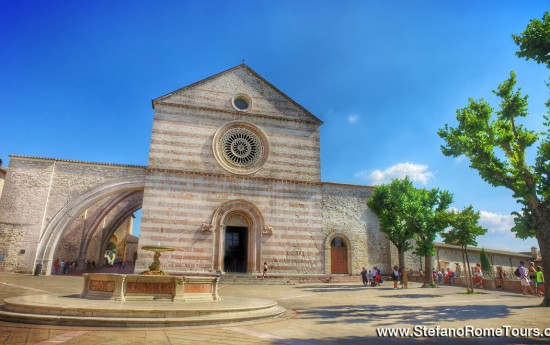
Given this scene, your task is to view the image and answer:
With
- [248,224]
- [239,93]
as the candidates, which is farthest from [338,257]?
[239,93]

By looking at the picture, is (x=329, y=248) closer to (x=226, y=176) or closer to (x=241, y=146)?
(x=226, y=176)

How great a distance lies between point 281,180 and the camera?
75.7 feet

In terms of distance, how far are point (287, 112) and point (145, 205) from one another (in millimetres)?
11595

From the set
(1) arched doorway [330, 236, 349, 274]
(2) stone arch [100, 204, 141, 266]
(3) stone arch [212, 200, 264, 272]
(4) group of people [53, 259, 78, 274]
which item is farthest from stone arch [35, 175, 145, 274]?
(1) arched doorway [330, 236, 349, 274]

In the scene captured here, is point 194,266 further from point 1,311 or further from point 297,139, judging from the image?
point 1,311

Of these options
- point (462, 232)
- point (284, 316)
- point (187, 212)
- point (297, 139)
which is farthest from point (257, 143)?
point (284, 316)

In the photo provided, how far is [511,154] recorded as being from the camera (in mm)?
12148

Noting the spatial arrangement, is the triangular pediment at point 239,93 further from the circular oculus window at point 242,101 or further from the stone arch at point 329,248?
the stone arch at point 329,248

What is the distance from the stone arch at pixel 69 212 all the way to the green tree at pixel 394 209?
51.0ft

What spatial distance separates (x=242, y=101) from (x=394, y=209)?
41.7 feet

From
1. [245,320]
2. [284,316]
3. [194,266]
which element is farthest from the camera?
[194,266]

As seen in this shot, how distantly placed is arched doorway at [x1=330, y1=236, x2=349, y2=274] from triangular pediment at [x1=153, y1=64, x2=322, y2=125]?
29.0ft

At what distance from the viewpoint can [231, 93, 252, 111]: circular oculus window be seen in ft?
79.1

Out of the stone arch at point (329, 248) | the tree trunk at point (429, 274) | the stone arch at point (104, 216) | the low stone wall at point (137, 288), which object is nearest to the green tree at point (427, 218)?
the tree trunk at point (429, 274)
